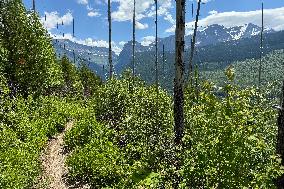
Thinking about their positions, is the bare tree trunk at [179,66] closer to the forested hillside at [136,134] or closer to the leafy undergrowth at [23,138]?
the forested hillside at [136,134]

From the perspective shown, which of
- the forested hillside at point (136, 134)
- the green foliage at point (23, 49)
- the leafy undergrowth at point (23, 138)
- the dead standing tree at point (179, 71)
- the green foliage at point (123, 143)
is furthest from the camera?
the green foliage at point (23, 49)

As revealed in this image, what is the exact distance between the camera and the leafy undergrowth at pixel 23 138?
11938 millimetres

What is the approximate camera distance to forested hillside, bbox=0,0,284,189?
6.46 metres

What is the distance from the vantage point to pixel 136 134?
621 inches

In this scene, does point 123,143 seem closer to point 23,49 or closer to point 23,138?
point 23,138

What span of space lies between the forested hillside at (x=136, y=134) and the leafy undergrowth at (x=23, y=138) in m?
0.05

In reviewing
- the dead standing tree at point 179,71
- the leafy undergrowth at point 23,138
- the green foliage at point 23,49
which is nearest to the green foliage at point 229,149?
the dead standing tree at point 179,71

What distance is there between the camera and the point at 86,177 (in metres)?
15.4

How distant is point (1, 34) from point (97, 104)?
10.7 m

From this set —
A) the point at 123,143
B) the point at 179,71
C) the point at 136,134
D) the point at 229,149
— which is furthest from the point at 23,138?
the point at 229,149

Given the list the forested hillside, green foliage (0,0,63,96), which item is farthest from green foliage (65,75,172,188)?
green foliage (0,0,63,96)

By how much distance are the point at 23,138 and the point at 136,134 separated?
592 cm

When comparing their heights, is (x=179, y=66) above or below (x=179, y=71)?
above


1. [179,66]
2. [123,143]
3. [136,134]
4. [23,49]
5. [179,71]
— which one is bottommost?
[123,143]
